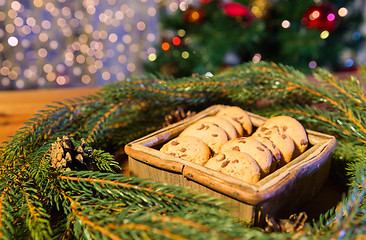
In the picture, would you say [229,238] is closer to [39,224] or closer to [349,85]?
[39,224]

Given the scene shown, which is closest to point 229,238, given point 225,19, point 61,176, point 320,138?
point 61,176

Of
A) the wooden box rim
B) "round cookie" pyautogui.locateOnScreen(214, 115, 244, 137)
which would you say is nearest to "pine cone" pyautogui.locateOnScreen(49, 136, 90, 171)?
the wooden box rim

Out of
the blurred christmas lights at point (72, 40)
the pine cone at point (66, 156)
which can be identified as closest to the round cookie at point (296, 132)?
the pine cone at point (66, 156)

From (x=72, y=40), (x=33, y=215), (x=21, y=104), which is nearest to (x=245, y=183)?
(x=33, y=215)

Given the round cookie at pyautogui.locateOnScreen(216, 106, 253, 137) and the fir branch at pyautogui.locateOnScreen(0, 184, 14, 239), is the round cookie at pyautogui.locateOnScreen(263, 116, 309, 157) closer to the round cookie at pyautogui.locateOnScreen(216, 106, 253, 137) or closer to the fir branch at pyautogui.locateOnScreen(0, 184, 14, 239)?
the round cookie at pyautogui.locateOnScreen(216, 106, 253, 137)

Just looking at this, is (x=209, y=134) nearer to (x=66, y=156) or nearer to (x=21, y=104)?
(x=66, y=156)

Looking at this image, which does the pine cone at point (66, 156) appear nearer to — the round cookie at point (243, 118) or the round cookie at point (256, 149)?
the round cookie at point (256, 149)
